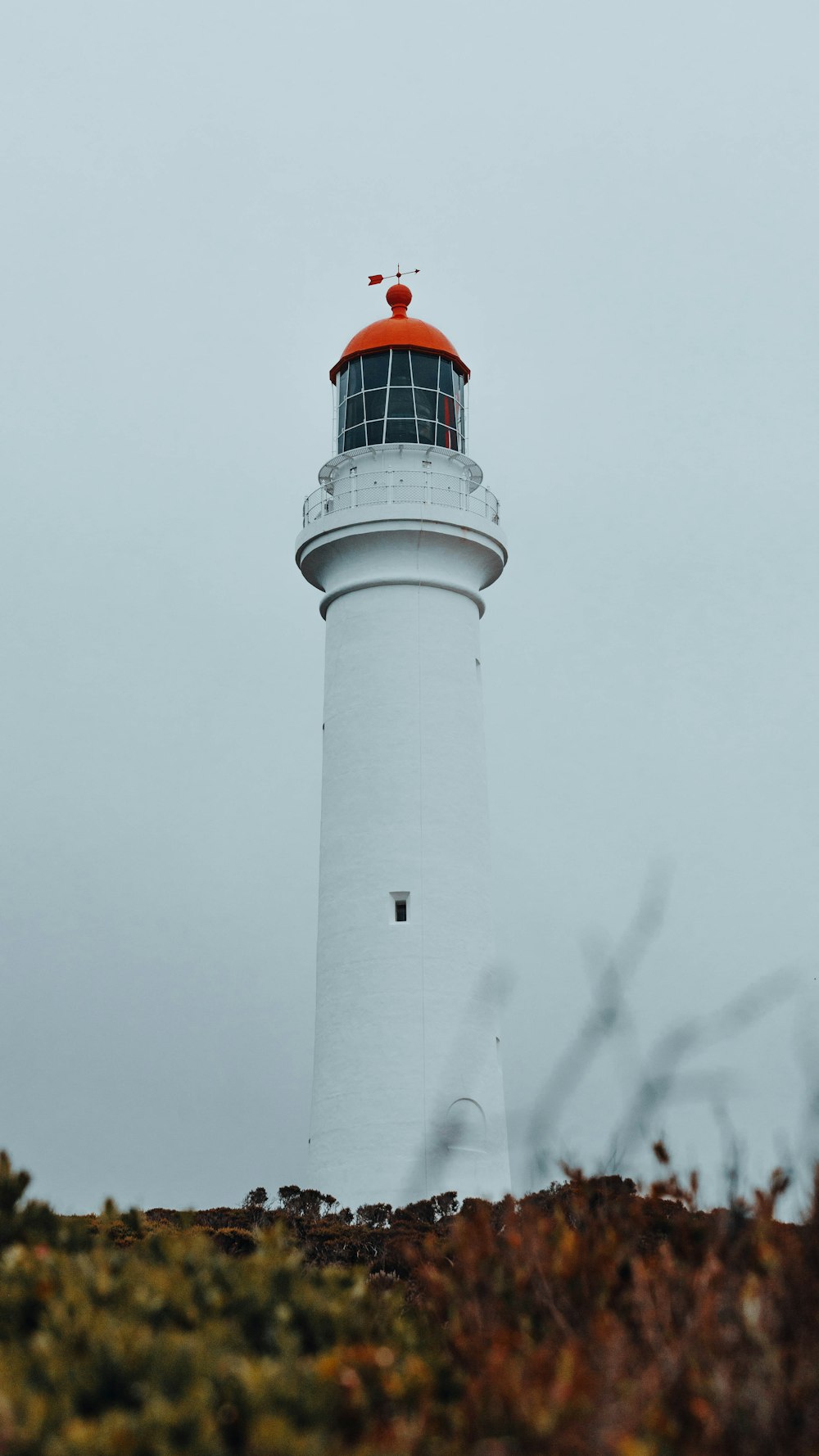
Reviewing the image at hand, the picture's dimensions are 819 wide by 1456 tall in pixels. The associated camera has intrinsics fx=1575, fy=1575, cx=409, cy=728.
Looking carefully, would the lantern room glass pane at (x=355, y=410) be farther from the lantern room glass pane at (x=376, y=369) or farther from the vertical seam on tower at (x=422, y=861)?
the vertical seam on tower at (x=422, y=861)

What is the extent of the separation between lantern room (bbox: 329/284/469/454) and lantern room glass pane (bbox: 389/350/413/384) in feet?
0.04

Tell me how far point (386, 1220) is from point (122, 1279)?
11891mm

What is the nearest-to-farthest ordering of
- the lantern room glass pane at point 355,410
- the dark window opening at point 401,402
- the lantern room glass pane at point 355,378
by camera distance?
1. the dark window opening at point 401,402
2. the lantern room glass pane at point 355,410
3. the lantern room glass pane at point 355,378

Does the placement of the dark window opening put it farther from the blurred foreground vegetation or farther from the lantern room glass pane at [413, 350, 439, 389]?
the blurred foreground vegetation

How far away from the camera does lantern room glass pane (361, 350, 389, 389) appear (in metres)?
23.6

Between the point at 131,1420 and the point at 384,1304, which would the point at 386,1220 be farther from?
the point at 131,1420

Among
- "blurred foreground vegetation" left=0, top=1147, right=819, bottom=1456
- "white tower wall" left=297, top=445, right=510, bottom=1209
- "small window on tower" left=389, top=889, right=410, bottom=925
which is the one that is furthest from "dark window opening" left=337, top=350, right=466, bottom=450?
"blurred foreground vegetation" left=0, top=1147, right=819, bottom=1456

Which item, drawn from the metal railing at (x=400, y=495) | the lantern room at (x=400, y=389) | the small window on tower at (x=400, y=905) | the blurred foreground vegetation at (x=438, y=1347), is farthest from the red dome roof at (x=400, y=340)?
the blurred foreground vegetation at (x=438, y=1347)

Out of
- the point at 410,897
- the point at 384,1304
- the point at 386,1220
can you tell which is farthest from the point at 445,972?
the point at 384,1304

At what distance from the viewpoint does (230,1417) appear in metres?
4.81

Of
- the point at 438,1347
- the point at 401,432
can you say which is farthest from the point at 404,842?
the point at 438,1347

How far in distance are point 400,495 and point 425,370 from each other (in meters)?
2.49

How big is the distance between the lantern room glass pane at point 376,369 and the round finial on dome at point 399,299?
1318 millimetres

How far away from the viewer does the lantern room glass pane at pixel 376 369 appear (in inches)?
929
